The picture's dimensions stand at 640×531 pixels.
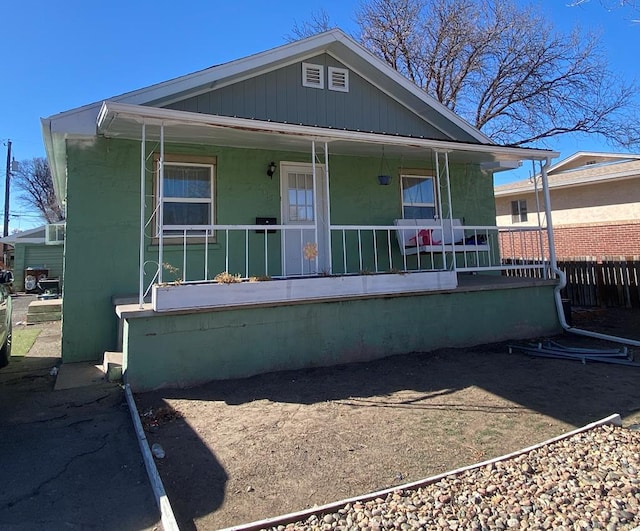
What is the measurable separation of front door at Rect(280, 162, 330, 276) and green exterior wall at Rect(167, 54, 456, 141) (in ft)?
3.08

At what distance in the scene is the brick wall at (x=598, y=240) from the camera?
13.5 m

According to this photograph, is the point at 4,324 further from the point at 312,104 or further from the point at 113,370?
the point at 312,104

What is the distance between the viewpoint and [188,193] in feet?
21.8

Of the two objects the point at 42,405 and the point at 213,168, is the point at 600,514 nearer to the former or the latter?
the point at 42,405

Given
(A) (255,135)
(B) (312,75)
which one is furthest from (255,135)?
(B) (312,75)

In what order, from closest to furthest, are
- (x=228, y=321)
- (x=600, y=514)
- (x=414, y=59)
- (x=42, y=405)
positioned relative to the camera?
(x=600, y=514), (x=42, y=405), (x=228, y=321), (x=414, y=59)

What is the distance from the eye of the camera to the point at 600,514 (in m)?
2.30

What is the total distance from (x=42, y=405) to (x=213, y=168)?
4.11 m

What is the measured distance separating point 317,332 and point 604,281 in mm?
8649

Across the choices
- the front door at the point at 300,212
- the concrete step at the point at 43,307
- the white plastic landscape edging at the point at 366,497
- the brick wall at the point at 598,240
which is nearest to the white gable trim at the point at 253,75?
the front door at the point at 300,212

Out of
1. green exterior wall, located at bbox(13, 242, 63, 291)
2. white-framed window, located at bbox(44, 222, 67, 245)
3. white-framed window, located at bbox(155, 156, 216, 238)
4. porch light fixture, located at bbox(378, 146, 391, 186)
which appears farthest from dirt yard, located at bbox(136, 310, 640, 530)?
green exterior wall, located at bbox(13, 242, 63, 291)

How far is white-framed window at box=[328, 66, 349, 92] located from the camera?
7.93 meters

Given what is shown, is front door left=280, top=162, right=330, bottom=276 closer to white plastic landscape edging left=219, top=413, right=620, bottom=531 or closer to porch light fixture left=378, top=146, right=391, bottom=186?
porch light fixture left=378, top=146, right=391, bottom=186

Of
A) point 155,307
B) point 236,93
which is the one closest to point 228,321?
point 155,307
